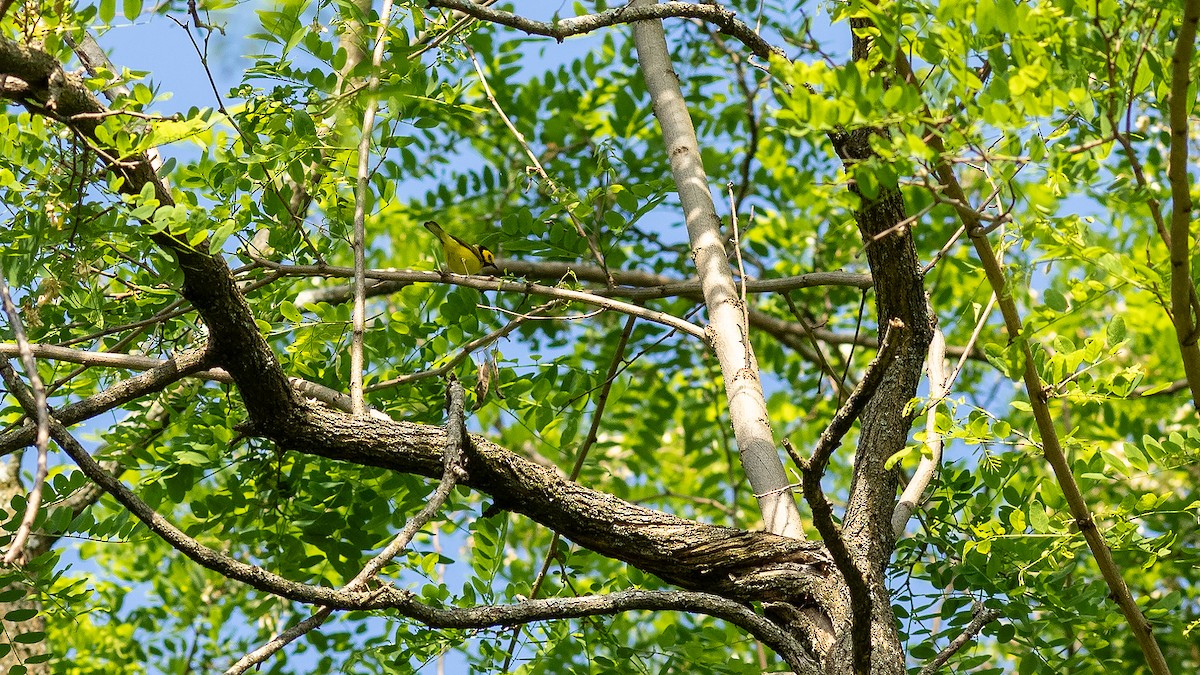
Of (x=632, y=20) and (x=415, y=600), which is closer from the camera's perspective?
(x=415, y=600)

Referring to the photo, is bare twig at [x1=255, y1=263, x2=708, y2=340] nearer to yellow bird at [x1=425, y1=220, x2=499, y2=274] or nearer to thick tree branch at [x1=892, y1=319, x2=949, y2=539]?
thick tree branch at [x1=892, y1=319, x2=949, y2=539]

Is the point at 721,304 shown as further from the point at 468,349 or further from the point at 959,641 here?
the point at 959,641

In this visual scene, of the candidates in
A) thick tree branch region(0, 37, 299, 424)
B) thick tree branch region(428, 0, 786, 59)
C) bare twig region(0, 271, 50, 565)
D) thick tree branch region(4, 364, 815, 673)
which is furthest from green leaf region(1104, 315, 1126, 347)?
bare twig region(0, 271, 50, 565)

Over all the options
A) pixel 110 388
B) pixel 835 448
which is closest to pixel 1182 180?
pixel 835 448

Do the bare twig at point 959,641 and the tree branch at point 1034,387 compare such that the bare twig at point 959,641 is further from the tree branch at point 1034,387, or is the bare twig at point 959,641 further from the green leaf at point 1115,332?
the green leaf at point 1115,332

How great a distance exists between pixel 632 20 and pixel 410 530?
1825 mm

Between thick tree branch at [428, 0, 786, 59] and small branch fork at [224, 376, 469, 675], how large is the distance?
108cm

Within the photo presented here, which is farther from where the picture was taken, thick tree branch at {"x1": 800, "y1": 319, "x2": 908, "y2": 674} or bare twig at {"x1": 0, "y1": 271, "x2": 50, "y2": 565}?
thick tree branch at {"x1": 800, "y1": 319, "x2": 908, "y2": 674}

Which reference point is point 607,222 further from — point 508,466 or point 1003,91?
point 1003,91

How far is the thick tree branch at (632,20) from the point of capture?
303 centimetres

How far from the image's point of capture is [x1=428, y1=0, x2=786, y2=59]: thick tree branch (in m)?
3.03

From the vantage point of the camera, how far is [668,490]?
8734mm

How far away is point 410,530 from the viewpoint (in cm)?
208

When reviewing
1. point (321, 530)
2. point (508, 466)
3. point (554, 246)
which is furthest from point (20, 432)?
point (554, 246)
